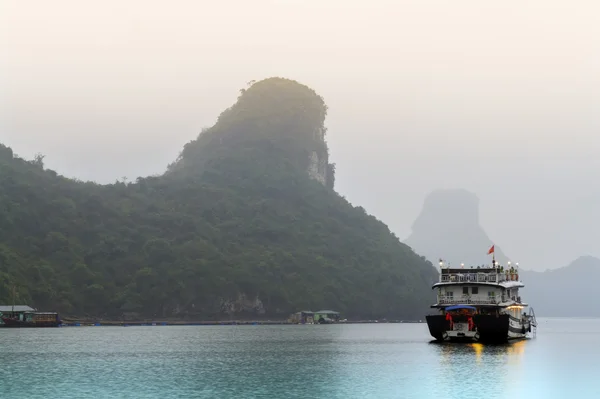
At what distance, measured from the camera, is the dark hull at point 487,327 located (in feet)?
364

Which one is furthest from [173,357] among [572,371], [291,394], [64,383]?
[572,371]

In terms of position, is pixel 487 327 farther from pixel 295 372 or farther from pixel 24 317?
pixel 24 317

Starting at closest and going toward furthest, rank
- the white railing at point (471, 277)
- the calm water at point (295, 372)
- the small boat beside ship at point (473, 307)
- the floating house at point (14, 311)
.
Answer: the calm water at point (295, 372)
the small boat beside ship at point (473, 307)
the white railing at point (471, 277)
the floating house at point (14, 311)

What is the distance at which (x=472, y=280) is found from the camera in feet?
388

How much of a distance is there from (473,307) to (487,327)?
158 inches

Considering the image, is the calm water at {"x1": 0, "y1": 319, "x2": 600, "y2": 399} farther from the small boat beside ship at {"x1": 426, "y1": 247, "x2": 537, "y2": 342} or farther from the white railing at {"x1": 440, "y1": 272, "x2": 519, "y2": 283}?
the white railing at {"x1": 440, "y1": 272, "x2": 519, "y2": 283}

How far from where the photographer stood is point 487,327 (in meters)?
112

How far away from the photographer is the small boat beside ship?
112 metres

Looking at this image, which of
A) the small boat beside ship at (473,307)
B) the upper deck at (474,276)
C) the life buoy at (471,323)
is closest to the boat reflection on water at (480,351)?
the small boat beside ship at (473,307)

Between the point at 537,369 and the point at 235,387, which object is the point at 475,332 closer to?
the point at 537,369

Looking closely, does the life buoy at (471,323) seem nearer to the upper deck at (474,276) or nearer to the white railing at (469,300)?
the white railing at (469,300)

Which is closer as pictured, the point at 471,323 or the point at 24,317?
the point at 471,323

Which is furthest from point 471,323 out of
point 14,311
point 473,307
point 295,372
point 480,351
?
point 14,311

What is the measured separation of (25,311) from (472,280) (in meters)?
121
